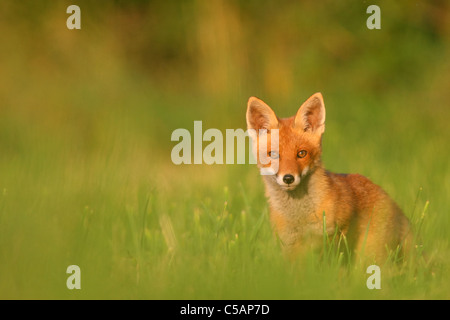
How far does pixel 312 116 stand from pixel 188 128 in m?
4.32

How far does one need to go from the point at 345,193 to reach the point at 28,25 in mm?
6606

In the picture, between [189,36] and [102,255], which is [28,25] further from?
[102,255]

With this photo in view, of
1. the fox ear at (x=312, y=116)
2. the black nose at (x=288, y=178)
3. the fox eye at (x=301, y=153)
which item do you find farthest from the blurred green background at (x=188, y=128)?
the fox ear at (x=312, y=116)

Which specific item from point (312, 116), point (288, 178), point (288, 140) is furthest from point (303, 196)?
point (312, 116)

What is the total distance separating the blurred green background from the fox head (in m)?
0.45

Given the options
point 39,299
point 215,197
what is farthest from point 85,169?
point 39,299

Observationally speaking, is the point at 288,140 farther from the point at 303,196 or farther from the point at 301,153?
the point at 303,196

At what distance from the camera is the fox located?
3.49m

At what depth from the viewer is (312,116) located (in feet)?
12.2

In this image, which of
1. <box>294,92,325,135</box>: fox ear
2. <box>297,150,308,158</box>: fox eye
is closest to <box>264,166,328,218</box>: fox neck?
<box>297,150,308,158</box>: fox eye

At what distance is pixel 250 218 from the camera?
4.24 meters

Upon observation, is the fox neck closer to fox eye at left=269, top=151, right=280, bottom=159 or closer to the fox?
the fox

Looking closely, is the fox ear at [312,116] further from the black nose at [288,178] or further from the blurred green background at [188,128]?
the blurred green background at [188,128]

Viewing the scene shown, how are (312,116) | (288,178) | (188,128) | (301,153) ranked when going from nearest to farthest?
(288,178) → (301,153) → (312,116) → (188,128)
